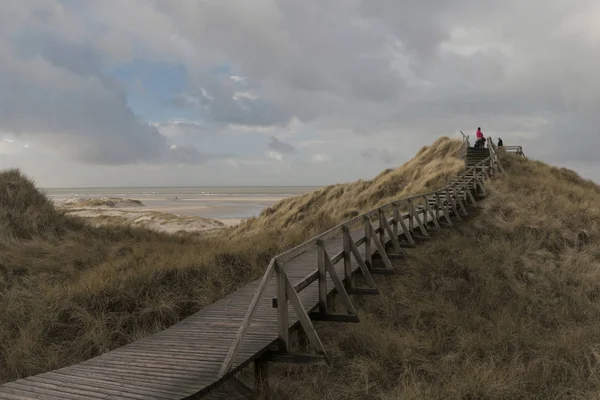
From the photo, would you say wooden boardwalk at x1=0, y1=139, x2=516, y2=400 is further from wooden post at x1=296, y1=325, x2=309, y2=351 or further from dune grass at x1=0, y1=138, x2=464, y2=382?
dune grass at x1=0, y1=138, x2=464, y2=382

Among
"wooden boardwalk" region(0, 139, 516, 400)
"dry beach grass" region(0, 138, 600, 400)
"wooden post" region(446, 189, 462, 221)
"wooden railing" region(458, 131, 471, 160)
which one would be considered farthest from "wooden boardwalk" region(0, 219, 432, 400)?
"wooden railing" region(458, 131, 471, 160)

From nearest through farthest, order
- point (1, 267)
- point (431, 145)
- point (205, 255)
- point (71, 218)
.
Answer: point (1, 267) → point (205, 255) → point (71, 218) → point (431, 145)

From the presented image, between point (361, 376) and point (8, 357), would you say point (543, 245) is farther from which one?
point (8, 357)

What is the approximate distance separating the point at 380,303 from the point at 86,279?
215 inches

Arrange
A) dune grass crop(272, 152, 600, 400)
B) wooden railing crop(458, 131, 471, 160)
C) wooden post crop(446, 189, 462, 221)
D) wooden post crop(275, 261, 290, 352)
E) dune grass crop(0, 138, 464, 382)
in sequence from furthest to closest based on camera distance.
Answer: wooden railing crop(458, 131, 471, 160), wooden post crop(446, 189, 462, 221), dune grass crop(0, 138, 464, 382), dune grass crop(272, 152, 600, 400), wooden post crop(275, 261, 290, 352)

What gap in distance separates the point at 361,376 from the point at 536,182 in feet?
56.5

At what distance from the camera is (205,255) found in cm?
864

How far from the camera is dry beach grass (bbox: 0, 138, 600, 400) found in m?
5.44

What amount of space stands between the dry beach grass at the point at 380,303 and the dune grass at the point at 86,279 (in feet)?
0.08

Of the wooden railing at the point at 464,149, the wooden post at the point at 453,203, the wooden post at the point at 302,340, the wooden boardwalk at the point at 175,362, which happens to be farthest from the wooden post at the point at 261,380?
the wooden railing at the point at 464,149

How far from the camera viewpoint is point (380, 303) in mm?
8297

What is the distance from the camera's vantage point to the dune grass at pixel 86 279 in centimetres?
583

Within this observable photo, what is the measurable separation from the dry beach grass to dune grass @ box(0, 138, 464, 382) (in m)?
0.02

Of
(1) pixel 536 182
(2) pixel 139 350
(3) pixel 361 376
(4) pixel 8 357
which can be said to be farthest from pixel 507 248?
(4) pixel 8 357
